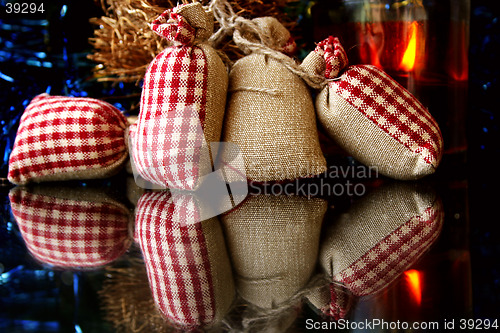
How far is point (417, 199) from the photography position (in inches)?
24.4

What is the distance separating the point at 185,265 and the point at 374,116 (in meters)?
0.37

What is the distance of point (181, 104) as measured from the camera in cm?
62

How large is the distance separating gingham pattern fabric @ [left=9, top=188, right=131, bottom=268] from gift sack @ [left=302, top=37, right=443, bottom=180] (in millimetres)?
331

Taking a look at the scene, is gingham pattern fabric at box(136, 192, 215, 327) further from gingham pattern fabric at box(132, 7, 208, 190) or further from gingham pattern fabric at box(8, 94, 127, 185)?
gingham pattern fabric at box(8, 94, 127, 185)

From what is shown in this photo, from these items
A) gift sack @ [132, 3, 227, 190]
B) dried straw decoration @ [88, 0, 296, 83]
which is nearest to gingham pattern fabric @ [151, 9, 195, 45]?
gift sack @ [132, 3, 227, 190]

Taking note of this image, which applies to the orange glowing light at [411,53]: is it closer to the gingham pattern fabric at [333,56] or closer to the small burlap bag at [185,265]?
the gingham pattern fabric at [333,56]

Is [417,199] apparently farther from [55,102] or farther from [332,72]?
[55,102]

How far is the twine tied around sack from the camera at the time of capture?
68cm

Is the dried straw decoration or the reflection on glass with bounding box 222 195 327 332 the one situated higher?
the dried straw decoration

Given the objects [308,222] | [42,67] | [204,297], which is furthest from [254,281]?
[42,67]

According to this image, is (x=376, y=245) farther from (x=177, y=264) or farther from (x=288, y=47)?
(x=288, y=47)

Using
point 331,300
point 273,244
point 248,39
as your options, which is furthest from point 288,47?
point 331,300

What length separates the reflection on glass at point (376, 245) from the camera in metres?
0.35

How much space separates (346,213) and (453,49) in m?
0.36
